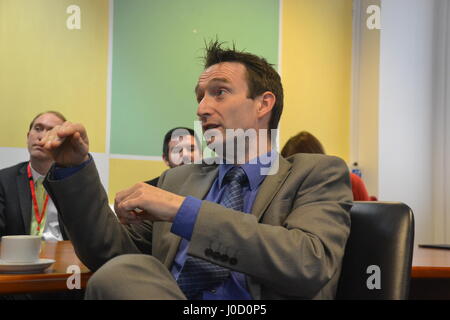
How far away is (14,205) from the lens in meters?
2.94

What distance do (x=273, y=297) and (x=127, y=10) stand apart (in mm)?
3480

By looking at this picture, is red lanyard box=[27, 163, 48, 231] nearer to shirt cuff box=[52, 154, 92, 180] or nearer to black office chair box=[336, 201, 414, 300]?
shirt cuff box=[52, 154, 92, 180]

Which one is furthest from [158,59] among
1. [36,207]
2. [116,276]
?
[116,276]

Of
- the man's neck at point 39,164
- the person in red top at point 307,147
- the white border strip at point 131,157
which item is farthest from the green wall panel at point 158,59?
the person in red top at point 307,147

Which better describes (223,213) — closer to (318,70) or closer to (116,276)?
(116,276)

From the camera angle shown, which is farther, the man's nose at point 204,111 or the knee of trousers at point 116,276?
the man's nose at point 204,111

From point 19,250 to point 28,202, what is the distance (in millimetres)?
1704

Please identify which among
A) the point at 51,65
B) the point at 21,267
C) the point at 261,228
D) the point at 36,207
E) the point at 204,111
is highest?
the point at 51,65

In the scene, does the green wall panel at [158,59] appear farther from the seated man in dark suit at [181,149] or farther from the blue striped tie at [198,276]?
the blue striped tie at [198,276]

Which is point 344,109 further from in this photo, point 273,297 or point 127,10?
point 273,297

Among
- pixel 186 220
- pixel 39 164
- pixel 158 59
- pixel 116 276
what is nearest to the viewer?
pixel 116 276

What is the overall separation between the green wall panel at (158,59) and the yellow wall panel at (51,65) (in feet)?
0.41

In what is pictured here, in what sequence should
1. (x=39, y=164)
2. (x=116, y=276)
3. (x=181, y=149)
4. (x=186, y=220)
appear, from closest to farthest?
(x=116, y=276)
(x=186, y=220)
(x=39, y=164)
(x=181, y=149)

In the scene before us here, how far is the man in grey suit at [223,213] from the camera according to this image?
3.93 ft
